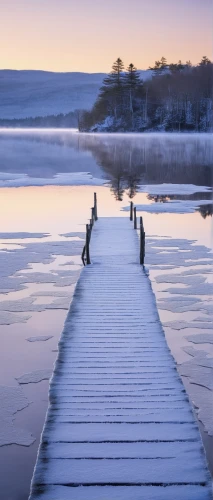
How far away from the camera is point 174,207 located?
3106 cm

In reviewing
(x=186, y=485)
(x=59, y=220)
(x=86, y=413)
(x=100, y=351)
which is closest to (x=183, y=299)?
(x=100, y=351)

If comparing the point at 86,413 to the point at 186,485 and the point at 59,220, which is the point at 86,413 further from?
the point at 59,220

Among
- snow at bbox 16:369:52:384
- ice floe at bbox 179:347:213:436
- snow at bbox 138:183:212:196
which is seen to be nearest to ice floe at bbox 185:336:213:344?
ice floe at bbox 179:347:213:436

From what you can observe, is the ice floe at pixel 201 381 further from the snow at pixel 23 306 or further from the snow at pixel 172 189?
the snow at pixel 172 189

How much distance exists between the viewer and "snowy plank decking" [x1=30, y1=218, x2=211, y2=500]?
619 centimetres

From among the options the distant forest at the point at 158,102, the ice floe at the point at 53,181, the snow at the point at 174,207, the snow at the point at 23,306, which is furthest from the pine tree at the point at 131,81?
the snow at the point at 23,306

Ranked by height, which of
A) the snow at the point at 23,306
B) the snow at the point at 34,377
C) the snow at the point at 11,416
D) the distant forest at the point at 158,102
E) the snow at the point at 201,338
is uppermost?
the distant forest at the point at 158,102

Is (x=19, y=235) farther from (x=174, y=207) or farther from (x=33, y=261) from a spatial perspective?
(x=174, y=207)

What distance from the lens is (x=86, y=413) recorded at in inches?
297

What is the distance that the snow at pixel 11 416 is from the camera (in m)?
7.98

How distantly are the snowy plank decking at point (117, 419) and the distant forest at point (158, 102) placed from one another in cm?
11829

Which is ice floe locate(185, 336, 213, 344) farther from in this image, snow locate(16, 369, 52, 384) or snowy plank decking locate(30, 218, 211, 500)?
snow locate(16, 369, 52, 384)

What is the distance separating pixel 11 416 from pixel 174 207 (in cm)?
2361

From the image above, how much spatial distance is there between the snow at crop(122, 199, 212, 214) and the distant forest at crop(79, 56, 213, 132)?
9414 centimetres
